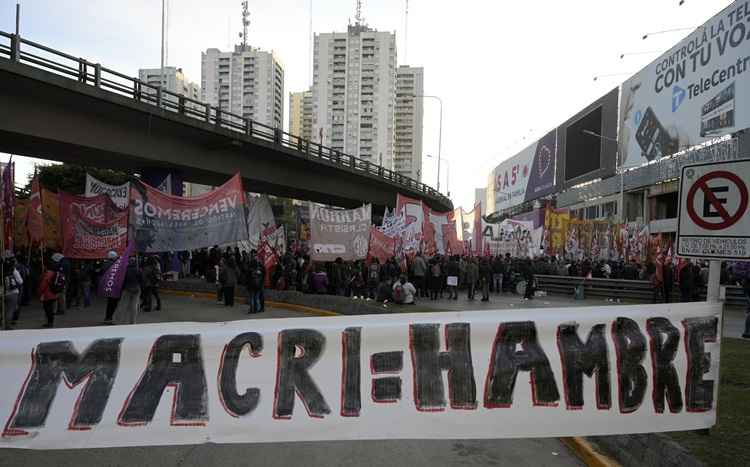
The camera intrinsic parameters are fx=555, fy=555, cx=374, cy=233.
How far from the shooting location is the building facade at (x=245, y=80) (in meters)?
128

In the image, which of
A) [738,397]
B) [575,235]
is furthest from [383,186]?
[738,397]

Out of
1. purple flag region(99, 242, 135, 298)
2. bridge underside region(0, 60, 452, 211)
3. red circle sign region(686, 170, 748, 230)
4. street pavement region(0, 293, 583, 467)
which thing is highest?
bridge underside region(0, 60, 452, 211)

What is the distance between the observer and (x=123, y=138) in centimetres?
2280

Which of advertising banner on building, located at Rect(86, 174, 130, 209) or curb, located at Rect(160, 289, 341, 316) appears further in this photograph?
advertising banner on building, located at Rect(86, 174, 130, 209)

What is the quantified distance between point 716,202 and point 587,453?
8.38ft

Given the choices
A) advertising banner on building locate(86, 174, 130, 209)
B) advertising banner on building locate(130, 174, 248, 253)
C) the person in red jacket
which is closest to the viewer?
the person in red jacket

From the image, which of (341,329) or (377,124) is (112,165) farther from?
(377,124)

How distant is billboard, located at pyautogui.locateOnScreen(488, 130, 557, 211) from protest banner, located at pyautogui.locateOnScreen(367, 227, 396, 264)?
170ft

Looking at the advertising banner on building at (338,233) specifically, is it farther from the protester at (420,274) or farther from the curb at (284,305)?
the protester at (420,274)

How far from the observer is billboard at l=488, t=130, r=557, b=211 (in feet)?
226

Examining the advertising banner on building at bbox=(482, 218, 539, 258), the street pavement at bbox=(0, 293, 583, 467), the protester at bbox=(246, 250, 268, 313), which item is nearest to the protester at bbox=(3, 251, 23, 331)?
the protester at bbox=(246, 250, 268, 313)

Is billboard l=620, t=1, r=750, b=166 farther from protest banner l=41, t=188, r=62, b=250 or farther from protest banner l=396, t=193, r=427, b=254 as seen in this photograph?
protest banner l=41, t=188, r=62, b=250

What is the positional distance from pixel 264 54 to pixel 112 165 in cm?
10982

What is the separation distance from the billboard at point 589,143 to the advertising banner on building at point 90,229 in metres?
42.4
